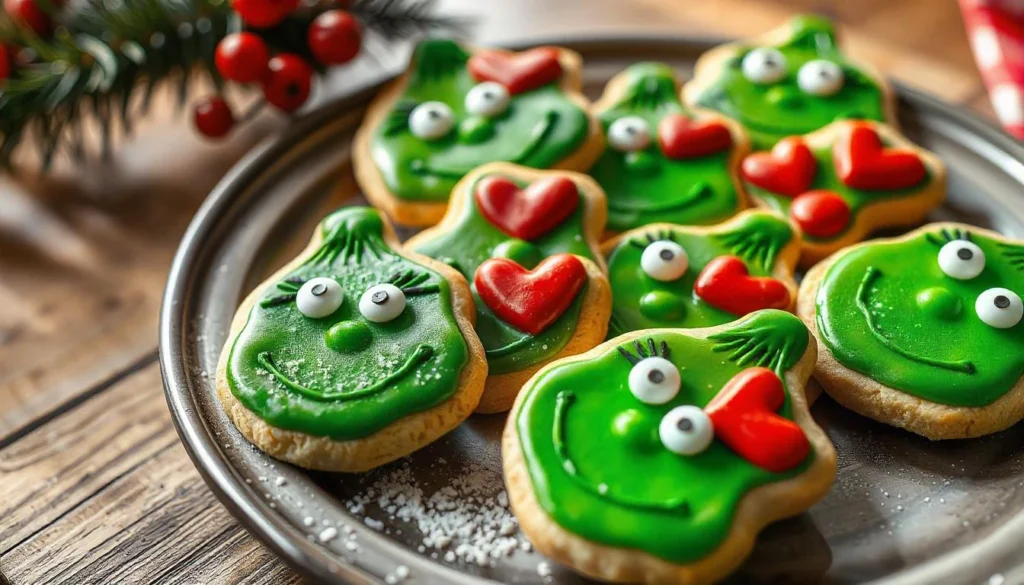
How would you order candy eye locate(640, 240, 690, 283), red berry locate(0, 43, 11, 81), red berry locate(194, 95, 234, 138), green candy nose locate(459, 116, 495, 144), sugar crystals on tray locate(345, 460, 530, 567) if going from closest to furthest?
sugar crystals on tray locate(345, 460, 530, 567) < candy eye locate(640, 240, 690, 283) < green candy nose locate(459, 116, 495, 144) < red berry locate(0, 43, 11, 81) < red berry locate(194, 95, 234, 138)

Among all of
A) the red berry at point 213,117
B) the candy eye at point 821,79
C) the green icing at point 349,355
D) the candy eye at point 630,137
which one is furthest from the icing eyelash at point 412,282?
the candy eye at point 821,79

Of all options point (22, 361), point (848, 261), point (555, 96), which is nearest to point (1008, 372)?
point (848, 261)

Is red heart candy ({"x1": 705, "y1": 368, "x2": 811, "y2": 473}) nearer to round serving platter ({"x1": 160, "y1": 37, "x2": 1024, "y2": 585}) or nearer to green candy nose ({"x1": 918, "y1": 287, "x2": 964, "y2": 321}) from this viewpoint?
round serving platter ({"x1": 160, "y1": 37, "x2": 1024, "y2": 585})

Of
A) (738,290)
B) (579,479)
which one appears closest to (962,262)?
(738,290)

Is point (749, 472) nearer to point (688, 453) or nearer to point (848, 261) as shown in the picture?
point (688, 453)

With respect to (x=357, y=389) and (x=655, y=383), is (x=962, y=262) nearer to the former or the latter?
(x=655, y=383)

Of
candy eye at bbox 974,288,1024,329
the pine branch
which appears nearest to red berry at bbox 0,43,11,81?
the pine branch
